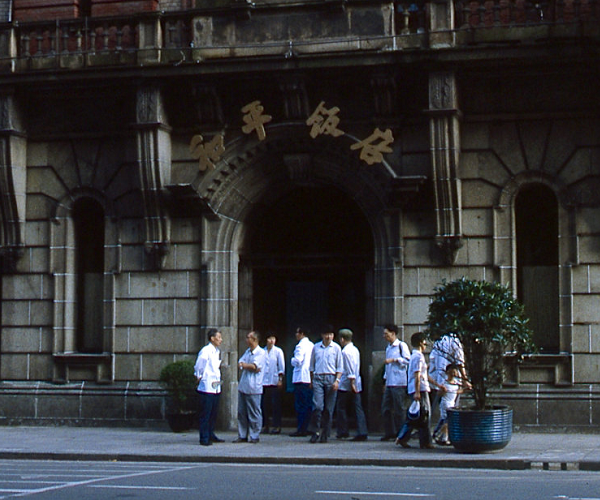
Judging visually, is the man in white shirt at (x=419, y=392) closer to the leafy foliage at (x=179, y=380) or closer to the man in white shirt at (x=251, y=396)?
the man in white shirt at (x=251, y=396)

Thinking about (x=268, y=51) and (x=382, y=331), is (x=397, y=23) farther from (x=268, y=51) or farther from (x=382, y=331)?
(x=382, y=331)

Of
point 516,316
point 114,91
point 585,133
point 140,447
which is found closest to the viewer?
point 516,316

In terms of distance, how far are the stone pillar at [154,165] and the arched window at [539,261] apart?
6660 mm

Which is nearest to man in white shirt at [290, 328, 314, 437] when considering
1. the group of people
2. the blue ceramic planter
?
the group of people

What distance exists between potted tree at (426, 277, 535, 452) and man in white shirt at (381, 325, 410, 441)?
2306mm

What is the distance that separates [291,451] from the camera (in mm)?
19219

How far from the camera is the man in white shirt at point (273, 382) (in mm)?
22625

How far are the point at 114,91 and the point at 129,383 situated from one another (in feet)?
18.4

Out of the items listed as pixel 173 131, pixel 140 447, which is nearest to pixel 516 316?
pixel 140 447

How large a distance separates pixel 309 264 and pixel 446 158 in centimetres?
388

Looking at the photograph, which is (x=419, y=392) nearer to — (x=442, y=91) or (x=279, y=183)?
(x=442, y=91)

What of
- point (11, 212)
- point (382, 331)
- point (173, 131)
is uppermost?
point (173, 131)

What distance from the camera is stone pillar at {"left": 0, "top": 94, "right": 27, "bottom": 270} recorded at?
2430cm

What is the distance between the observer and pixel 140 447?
1997 cm
